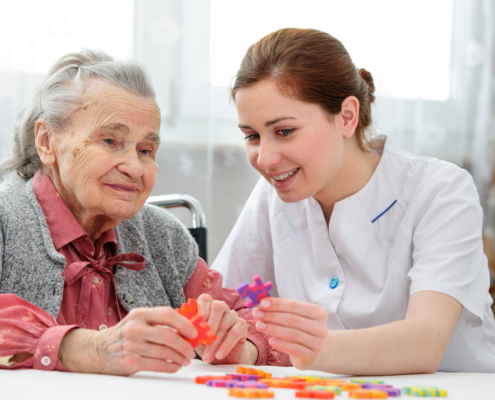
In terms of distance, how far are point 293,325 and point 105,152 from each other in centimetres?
59

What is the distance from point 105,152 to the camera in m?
1.25

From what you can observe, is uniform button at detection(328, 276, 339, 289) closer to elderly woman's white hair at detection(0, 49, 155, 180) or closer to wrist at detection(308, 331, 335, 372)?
wrist at detection(308, 331, 335, 372)

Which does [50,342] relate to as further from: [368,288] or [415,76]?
[415,76]

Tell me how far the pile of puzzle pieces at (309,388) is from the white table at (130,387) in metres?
0.02

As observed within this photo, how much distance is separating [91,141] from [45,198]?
0.18 m

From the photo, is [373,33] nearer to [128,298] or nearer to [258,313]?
[128,298]

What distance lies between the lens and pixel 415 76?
268 cm

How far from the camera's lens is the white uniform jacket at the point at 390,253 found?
4.25 ft

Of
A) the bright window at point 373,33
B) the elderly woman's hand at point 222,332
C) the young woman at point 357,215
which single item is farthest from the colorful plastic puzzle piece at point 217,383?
the bright window at point 373,33

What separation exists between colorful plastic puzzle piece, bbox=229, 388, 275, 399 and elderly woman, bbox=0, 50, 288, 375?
1.18 feet

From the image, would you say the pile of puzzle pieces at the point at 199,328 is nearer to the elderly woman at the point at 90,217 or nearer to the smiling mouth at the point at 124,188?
the elderly woman at the point at 90,217

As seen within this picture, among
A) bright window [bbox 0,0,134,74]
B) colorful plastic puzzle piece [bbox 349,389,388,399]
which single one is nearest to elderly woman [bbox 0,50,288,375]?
colorful plastic puzzle piece [bbox 349,389,388,399]

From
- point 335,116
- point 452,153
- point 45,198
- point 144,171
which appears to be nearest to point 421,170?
point 335,116

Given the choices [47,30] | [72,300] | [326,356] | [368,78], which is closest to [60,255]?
[72,300]
